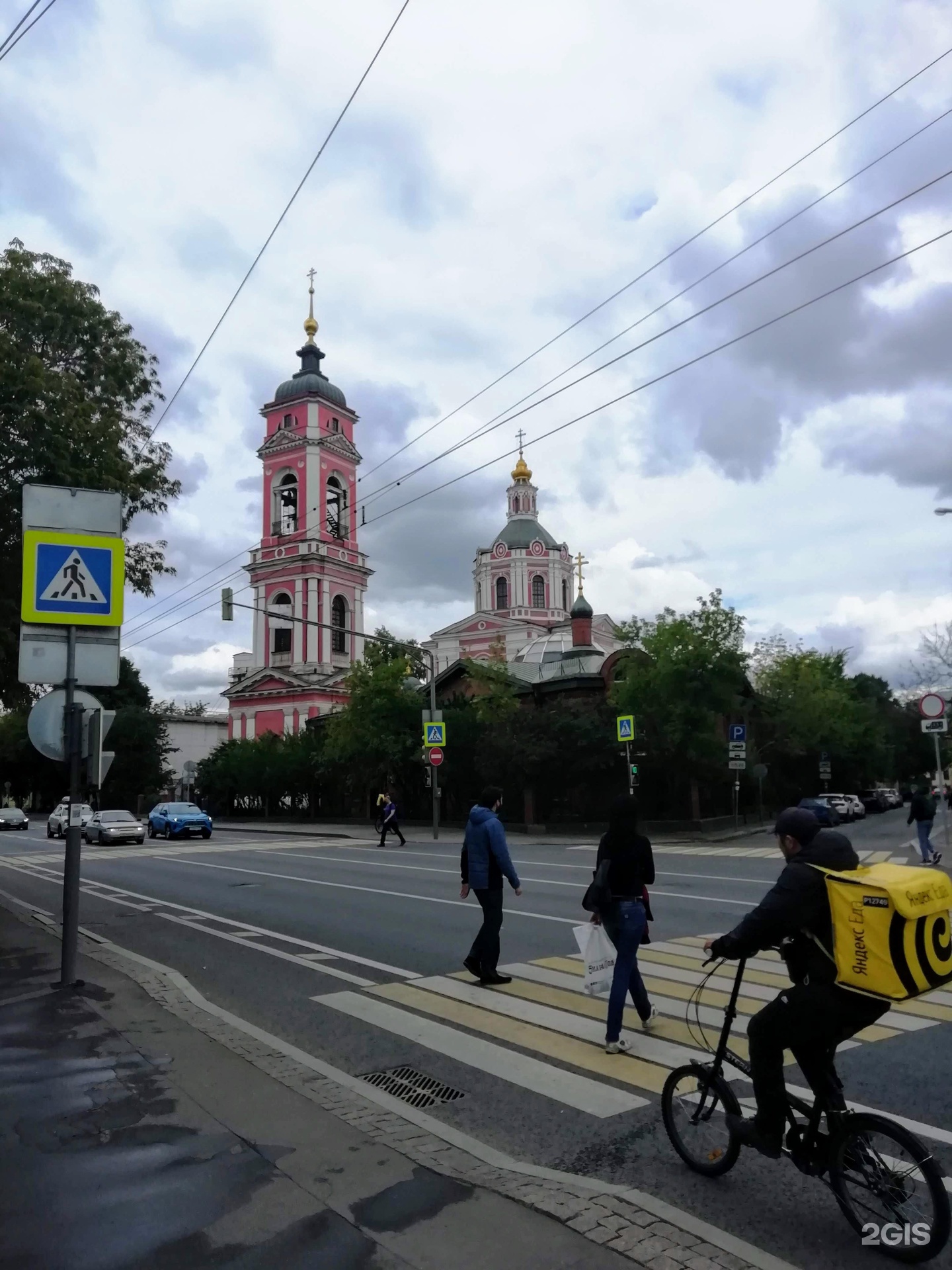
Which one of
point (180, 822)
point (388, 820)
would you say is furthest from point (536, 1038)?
point (180, 822)

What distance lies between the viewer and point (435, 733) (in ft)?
112

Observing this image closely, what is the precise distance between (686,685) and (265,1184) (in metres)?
31.3

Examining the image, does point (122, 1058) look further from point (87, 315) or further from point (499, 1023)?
point (87, 315)

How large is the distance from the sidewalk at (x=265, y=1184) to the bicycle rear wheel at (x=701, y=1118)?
445 millimetres

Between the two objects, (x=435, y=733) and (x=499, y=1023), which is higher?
(x=435, y=733)

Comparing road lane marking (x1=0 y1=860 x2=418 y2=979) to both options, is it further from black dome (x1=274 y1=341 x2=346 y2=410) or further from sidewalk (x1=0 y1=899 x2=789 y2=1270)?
black dome (x1=274 y1=341 x2=346 y2=410)

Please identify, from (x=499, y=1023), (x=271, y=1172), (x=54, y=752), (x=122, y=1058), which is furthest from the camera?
(x=54, y=752)

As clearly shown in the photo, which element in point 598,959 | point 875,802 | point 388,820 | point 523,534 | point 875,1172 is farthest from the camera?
point 523,534

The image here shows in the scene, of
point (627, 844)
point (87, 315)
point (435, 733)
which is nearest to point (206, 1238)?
point (627, 844)

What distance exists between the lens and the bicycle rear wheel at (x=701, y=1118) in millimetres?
4766

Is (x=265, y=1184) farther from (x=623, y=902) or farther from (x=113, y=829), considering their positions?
(x=113, y=829)

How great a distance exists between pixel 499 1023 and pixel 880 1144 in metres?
4.34

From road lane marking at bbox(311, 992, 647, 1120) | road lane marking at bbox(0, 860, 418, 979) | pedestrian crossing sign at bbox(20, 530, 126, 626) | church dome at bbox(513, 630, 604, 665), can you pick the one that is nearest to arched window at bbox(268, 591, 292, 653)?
church dome at bbox(513, 630, 604, 665)

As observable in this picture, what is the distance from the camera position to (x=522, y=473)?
8788 centimetres
